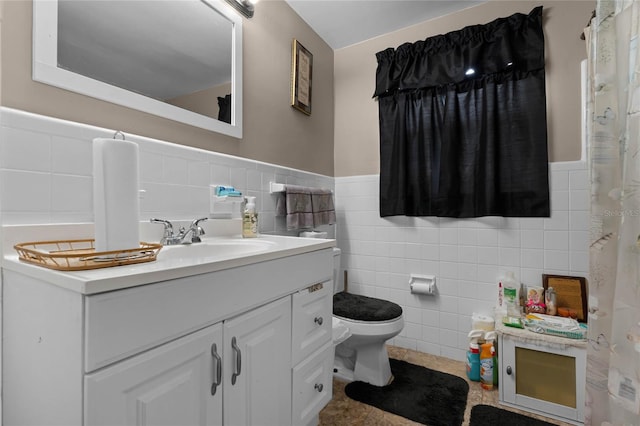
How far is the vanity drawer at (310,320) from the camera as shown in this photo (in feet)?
3.53

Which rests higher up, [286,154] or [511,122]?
[511,122]

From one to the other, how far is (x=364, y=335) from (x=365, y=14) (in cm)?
211

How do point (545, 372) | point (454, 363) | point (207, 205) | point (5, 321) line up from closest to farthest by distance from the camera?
point (5, 321) < point (207, 205) < point (545, 372) < point (454, 363)

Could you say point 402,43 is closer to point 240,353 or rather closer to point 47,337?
point 240,353

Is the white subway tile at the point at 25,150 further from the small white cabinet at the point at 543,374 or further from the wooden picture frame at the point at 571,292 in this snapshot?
the wooden picture frame at the point at 571,292

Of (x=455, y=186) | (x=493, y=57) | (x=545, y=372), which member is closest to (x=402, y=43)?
(x=493, y=57)

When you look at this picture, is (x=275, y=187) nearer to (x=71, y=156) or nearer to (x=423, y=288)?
(x=71, y=156)

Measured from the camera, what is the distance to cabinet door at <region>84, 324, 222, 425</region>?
0.55 m

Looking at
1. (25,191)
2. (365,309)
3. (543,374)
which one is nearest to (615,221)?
(543,374)

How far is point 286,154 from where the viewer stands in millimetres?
1955

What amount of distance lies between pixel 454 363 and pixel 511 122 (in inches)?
63.7

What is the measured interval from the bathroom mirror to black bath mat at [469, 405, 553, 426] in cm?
188

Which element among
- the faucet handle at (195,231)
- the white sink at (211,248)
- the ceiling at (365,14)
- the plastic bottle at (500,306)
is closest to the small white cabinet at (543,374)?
the plastic bottle at (500,306)

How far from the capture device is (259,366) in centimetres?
91
